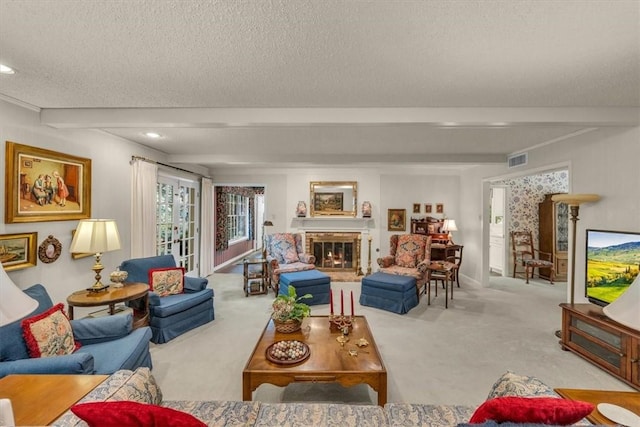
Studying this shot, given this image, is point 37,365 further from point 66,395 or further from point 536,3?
point 536,3

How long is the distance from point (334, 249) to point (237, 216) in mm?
3410

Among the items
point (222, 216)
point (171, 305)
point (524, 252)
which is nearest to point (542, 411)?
point (171, 305)

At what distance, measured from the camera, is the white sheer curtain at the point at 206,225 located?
18.8 feet

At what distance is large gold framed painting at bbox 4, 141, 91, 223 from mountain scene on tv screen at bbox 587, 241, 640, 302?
217 inches

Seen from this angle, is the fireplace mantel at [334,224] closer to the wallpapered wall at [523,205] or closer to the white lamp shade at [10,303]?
the wallpapered wall at [523,205]

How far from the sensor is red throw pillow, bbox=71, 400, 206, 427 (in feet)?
3.01

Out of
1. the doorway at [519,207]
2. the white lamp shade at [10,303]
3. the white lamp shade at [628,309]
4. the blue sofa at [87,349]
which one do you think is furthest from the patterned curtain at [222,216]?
the white lamp shade at [628,309]

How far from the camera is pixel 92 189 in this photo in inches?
127

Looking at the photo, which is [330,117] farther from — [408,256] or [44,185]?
[408,256]

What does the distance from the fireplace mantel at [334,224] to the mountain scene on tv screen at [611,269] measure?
372 centimetres

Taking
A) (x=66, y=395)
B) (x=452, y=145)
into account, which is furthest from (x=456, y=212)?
(x=66, y=395)

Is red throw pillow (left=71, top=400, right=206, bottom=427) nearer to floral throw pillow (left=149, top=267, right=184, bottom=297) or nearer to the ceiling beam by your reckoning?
the ceiling beam

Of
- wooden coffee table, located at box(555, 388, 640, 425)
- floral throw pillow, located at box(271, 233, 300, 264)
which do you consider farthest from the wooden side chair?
wooden coffee table, located at box(555, 388, 640, 425)

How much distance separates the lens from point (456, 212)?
20.3ft
